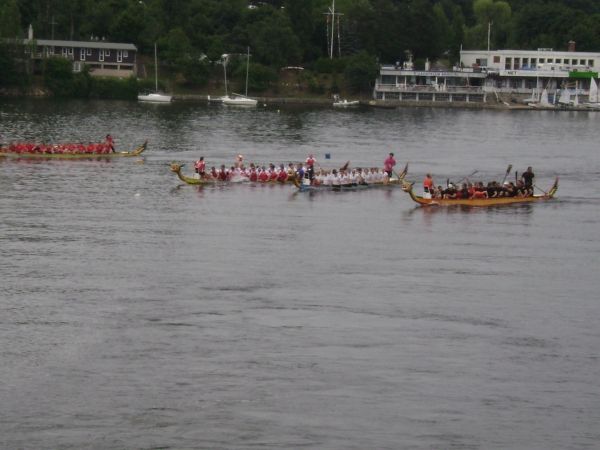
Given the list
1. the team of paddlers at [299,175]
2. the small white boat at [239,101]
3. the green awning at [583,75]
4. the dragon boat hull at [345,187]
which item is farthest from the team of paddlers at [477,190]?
the green awning at [583,75]

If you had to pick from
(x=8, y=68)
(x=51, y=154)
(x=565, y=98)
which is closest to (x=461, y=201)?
(x=51, y=154)

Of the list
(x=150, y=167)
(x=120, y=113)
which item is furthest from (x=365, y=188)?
(x=120, y=113)

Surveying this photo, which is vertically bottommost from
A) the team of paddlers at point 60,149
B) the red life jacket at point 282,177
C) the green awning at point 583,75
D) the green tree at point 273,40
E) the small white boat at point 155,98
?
the red life jacket at point 282,177

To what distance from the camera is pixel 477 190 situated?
191ft

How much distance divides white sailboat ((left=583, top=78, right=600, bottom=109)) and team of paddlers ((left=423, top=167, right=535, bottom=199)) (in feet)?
331

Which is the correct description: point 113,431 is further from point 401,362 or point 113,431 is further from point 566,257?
point 566,257

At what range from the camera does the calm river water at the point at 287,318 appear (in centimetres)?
2833

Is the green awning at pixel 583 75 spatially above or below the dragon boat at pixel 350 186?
above

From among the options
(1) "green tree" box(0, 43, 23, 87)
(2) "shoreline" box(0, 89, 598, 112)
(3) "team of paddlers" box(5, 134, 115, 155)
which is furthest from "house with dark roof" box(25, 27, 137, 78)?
(3) "team of paddlers" box(5, 134, 115, 155)

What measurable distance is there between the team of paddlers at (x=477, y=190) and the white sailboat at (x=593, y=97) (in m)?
101

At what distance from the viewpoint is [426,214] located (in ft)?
183

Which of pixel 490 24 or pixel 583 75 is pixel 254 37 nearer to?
pixel 490 24

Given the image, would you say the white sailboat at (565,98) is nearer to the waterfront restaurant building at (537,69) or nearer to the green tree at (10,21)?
the waterfront restaurant building at (537,69)

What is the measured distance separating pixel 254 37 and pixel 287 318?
119 metres
